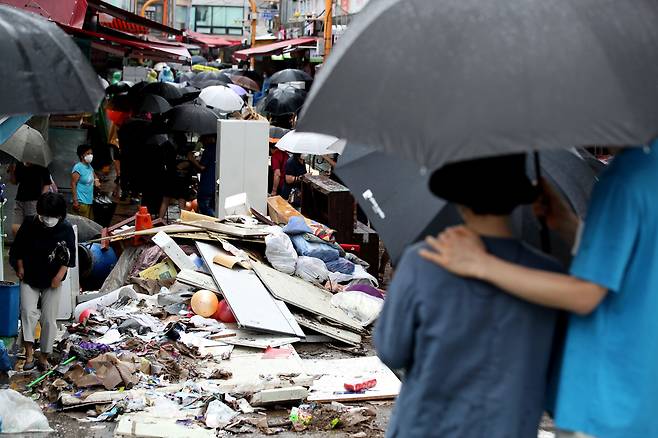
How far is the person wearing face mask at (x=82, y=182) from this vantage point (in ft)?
47.7

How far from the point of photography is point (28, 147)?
38.9 ft

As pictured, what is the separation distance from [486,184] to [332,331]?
22.3 feet

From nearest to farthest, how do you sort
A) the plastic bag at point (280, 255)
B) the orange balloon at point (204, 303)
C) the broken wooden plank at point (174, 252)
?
the orange balloon at point (204, 303)
the broken wooden plank at point (174, 252)
the plastic bag at point (280, 255)

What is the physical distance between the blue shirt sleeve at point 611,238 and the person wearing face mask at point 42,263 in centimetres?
632

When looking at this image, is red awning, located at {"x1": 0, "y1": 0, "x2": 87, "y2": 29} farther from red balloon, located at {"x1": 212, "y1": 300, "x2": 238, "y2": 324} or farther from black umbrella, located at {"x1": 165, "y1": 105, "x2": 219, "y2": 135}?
red balloon, located at {"x1": 212, "y1": 300, "x2": 238, "y2": 324}

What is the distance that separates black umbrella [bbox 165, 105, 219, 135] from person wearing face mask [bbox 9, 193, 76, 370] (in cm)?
821

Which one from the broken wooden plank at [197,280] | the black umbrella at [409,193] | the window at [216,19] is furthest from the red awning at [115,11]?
the window at [216,19]

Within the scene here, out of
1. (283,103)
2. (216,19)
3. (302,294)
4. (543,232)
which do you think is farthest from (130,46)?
(216,19)

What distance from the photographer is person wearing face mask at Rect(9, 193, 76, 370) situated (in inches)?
330

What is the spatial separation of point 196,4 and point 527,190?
86.1m

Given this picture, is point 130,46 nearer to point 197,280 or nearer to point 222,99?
point 222,99

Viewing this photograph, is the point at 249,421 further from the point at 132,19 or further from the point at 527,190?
the point at 132,19

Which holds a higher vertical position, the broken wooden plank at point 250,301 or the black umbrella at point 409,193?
the black umbrella at point 409,193

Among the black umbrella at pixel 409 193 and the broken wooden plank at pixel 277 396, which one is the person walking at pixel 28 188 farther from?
the black umbrella at pixel 409 193
